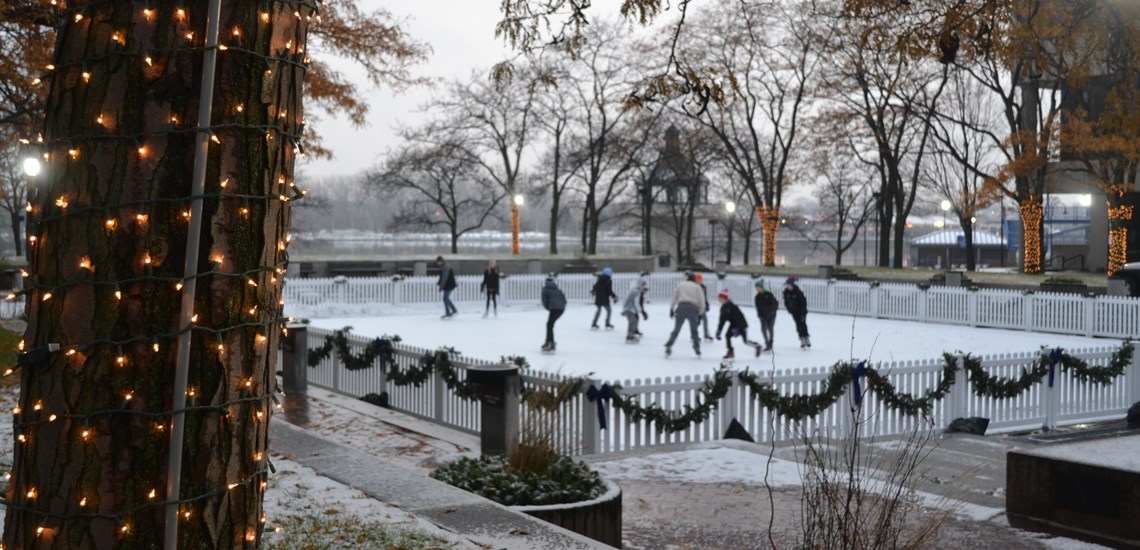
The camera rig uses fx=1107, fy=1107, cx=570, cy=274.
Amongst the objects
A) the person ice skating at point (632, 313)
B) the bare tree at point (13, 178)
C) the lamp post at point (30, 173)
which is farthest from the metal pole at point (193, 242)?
the bare tree at point (13, 178)

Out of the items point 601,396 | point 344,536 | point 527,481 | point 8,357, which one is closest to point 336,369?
point 8,357

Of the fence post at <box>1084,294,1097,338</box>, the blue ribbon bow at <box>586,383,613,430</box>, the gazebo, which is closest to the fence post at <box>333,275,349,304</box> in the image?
the fence post at <box>1084,294,1097,338</box>

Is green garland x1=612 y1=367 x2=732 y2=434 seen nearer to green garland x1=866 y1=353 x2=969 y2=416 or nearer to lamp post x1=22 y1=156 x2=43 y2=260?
green garland x1=866 y1=353 x2=969 y2=416

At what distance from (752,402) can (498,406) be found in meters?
3.24

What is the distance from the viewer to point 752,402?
40.9 feet

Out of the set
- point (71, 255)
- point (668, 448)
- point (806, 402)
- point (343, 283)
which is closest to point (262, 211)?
point (71, 255)

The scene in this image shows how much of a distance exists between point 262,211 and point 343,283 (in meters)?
29.0

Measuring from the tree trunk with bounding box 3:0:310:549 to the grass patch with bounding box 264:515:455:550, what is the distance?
2.14 meters

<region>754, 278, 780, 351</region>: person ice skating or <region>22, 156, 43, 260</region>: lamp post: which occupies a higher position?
<region>22, 156, 43, 260</region>: lamp post

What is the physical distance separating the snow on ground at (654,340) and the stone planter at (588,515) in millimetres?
10144

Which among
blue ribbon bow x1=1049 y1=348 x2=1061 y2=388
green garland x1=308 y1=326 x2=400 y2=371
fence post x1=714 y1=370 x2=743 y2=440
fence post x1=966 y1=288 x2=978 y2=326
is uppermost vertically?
fence post x1=966 y1=288 x2=978 y2=326

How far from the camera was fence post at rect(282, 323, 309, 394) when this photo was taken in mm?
15688

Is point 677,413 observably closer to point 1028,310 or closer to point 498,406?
point 498,406

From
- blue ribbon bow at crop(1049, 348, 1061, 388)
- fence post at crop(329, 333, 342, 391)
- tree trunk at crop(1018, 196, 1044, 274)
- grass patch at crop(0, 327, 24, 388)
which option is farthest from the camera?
tree trunk at crop(1018, 196, 1044, 274)
